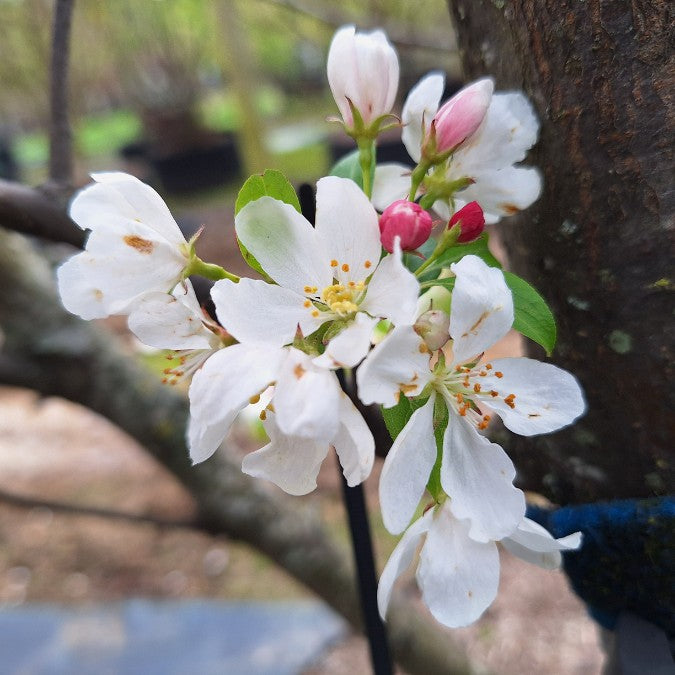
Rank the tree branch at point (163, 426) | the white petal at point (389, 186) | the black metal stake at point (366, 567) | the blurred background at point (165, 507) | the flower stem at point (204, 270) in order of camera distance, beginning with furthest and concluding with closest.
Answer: the blurred background at point (165, 507) → the tree branch at point (163, 426) → the black metal stake at point (366, 567) → the white petal at point (389, 186) → the flower stem at point (204, 270)

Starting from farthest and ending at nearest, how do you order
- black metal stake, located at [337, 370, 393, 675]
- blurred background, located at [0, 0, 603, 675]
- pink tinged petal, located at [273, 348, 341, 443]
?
blurred background, located at [0, 0, 603, 675] < black metal stake, located at [337, 370, 393, 675] < pink tinged petal, located at [273, 348, 341, 443]

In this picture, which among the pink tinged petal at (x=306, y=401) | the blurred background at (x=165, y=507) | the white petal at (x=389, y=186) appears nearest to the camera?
the pink tinged petal at (x=306, y=401)

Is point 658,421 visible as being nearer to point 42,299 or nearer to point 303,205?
point 303,205

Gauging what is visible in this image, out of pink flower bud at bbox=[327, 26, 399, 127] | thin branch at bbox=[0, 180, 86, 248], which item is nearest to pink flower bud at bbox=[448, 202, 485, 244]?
pink flower bud at bbox=[327, 26, 399, 127]

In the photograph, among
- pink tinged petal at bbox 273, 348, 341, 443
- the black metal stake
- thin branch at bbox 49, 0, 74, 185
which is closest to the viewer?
pink tinged petal at bbox 273, 348, 341, 443

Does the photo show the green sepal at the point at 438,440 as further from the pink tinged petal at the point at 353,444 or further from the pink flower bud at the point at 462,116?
the pink flower bud at the point at 462,116

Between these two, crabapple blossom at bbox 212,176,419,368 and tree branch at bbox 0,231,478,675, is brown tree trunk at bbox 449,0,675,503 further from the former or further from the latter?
tree branch at bbox 0,231,478,675

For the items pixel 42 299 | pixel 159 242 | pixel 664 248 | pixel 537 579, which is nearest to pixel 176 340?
pixel 159 242

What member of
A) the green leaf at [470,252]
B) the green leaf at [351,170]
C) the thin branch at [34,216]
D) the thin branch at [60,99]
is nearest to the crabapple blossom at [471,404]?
the green leaf at [470,252]
